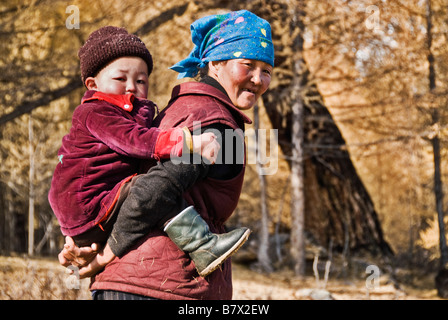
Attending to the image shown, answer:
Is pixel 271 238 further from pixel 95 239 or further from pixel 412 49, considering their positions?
pixel 95 239

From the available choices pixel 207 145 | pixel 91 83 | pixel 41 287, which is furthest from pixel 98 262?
pixel 41 287

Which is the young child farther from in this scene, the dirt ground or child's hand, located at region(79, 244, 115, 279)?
the dirt ground

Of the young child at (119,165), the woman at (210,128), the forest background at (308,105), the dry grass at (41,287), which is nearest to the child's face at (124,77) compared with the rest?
the young child at (119,165)

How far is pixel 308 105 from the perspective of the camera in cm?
782

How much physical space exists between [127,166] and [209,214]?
1.05ft

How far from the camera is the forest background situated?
23.4 feet

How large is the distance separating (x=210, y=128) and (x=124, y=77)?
1.29ft

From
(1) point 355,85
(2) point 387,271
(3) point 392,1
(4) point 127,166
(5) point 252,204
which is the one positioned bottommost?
(2) point 387,271

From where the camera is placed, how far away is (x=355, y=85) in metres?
7.60

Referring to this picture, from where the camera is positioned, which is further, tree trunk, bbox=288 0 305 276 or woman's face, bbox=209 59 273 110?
tree trunk, bbox=288 0 305 276

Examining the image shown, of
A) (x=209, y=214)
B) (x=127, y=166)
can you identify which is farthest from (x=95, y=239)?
(x=209, y=214)

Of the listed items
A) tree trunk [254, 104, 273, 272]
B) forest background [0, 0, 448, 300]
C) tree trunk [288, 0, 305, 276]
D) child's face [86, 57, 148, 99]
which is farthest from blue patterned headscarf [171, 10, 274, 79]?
tree trunk [254, 104, 273, 272]

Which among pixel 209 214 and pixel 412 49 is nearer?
pixel 209 214

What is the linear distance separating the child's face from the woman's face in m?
0.27
